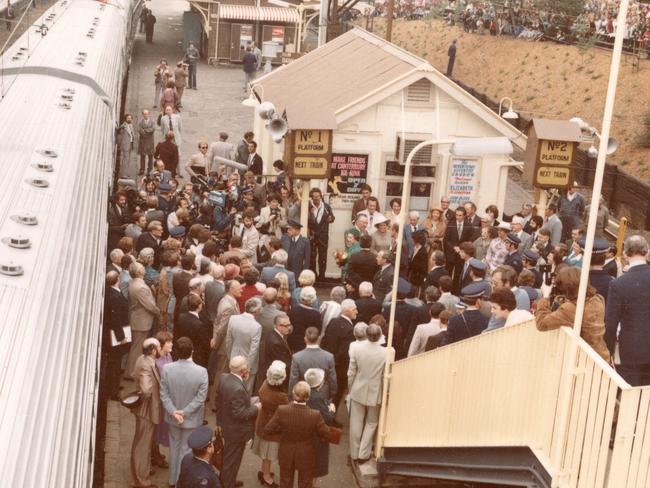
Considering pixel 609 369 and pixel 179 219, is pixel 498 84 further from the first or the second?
pixel 609 369

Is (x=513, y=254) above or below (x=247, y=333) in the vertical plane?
above

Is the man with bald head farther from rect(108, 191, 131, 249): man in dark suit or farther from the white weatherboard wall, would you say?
rect(108, 191, 131, 249): man in dark suit

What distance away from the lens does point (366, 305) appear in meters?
11.2

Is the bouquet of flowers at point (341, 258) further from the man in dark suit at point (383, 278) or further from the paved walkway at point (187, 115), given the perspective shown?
the paved walkway at point (187, 115)

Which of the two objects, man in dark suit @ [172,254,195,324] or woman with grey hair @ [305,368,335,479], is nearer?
woman with grey hair @ [305,368,335,479]

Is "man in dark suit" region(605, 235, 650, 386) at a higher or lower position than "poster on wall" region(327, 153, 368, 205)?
higher

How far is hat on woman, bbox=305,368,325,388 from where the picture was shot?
8760 millimetres

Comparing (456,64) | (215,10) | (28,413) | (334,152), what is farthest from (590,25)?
(28,413)

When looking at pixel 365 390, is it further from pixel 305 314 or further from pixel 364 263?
pixel 364 263

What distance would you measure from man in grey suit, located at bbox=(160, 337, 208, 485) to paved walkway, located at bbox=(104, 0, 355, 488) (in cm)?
100

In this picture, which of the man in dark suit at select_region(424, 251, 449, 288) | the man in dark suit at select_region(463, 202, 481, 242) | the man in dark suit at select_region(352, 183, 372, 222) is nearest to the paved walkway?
the man in dark suit at select_region(424, 251, 449, 288)

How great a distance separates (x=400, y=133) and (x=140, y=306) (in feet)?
21.5

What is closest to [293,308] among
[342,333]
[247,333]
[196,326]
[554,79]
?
[342,333]

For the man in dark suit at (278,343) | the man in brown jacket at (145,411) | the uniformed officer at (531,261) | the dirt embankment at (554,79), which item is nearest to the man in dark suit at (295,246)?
the uniformed officer at (531,261)
